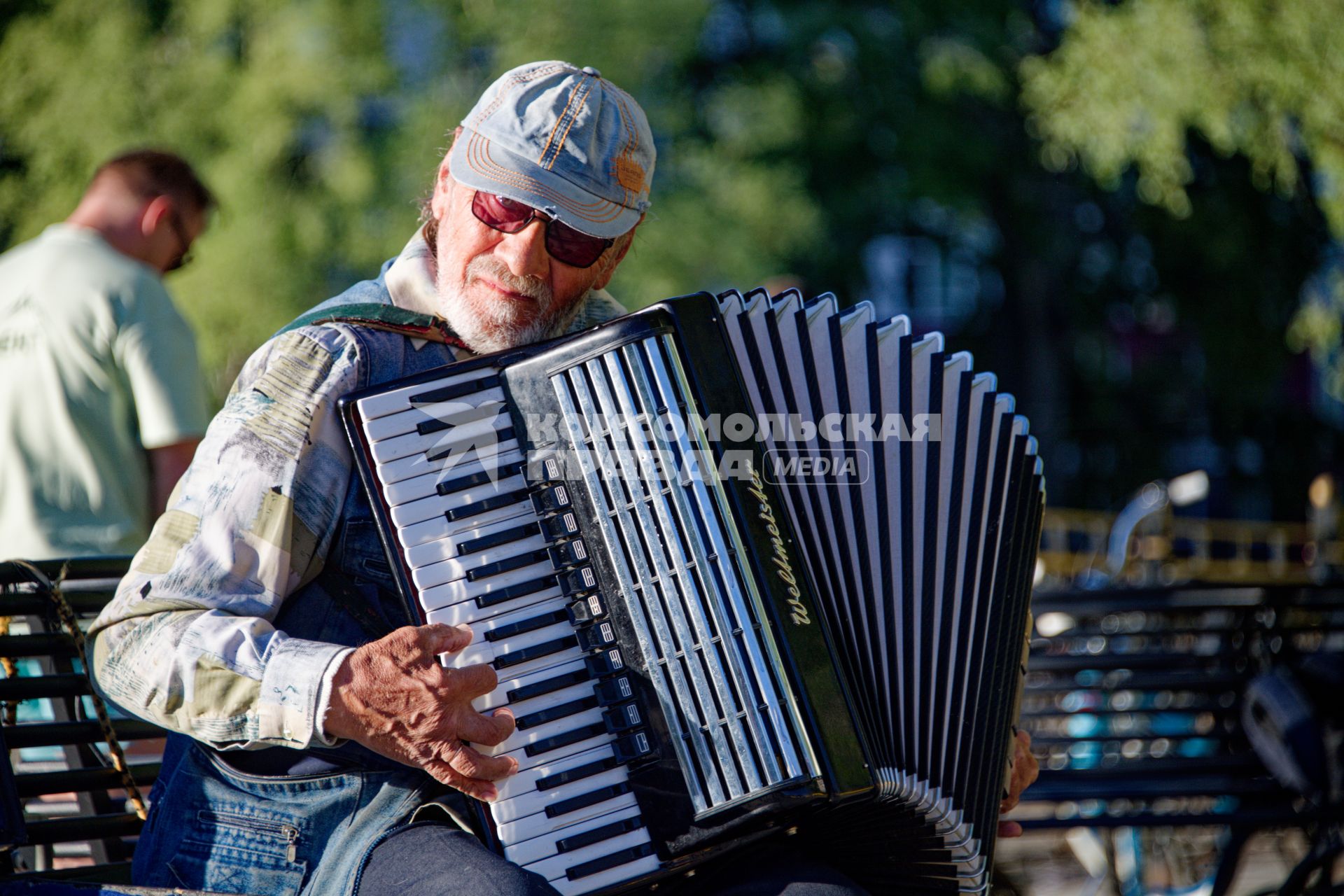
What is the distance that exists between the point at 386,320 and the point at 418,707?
1.98ft

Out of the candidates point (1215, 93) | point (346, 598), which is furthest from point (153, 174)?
point (1215, 93)

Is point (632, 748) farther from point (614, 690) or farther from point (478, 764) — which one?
point (478, 764)

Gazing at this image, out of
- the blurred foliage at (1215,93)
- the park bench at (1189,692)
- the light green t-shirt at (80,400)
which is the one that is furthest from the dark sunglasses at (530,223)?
the blurred foliage at (1215,93)

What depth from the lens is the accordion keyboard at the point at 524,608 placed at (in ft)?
5.28

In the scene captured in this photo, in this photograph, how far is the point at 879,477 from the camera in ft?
5.90

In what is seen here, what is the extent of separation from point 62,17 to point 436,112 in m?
4.13

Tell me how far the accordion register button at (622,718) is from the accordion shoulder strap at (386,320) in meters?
0.60

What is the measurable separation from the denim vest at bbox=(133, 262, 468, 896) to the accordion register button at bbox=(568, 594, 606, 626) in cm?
22

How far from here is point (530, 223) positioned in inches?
73.5

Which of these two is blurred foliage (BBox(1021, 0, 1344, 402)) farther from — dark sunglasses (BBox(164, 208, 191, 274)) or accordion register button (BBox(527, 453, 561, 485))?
accordion register button (BBox(527, 453, 561, 485))

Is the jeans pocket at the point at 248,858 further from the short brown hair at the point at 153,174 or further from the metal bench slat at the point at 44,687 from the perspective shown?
the short brown hair at the point at 153,174

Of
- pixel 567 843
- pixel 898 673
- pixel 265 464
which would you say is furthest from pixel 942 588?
pixel 265 464

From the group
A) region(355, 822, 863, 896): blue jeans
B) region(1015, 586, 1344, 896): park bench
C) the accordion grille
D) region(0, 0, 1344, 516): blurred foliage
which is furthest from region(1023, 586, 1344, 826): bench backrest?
region(0, 0, 1344, 516): blurred foliage

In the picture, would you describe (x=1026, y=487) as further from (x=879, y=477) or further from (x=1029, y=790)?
(x=1029, y=790)
